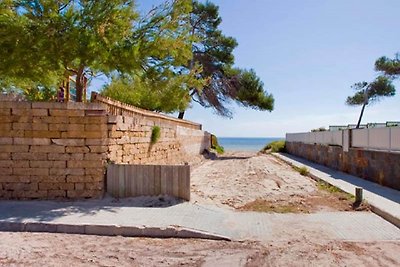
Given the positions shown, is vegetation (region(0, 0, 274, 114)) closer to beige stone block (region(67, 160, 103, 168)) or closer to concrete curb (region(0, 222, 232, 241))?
beige stone block (region(67, 160, 103, 168))

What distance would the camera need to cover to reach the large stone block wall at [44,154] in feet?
28.3

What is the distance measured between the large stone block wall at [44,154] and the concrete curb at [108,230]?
2.09 metres

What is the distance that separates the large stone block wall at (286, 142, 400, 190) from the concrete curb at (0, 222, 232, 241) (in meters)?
6.69

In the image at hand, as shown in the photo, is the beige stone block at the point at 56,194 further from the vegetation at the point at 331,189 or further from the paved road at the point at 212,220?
the vegetation at the point at 331,189

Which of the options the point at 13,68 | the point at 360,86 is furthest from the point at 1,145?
the point at 360,86

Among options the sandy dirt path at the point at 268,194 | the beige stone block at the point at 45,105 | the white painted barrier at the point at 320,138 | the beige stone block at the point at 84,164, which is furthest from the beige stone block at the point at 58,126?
the white painted barrier at the point at 320,138

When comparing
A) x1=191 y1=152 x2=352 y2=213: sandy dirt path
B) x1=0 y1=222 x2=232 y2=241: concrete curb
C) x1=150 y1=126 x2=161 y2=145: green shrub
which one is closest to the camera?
x1=0 y1=222 x2=232 y2=241: concrete curb

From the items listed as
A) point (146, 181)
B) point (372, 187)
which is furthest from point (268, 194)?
point (146, 181)

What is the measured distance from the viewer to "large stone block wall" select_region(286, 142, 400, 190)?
415 inches

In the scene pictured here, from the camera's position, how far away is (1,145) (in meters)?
8.69

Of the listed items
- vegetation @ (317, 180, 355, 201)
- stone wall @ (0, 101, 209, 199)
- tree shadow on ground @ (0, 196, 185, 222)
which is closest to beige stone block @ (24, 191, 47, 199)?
stone wall @ (0, 101, 209, 199)

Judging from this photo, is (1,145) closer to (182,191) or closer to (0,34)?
(0,34)

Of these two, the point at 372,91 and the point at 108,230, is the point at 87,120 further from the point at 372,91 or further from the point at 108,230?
the point at 372,91

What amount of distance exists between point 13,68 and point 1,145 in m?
2.22
